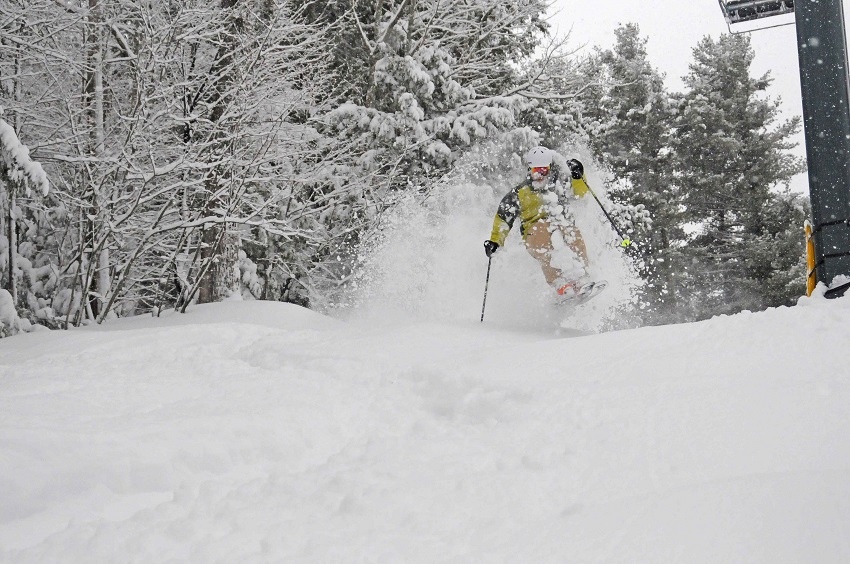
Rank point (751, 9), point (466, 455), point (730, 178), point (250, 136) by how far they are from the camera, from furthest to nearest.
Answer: point (730, 178)
point (250, 136)
point (751, 9)
point (466, 455)

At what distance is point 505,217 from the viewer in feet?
26.3

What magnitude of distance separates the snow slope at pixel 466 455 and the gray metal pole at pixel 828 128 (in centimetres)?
83

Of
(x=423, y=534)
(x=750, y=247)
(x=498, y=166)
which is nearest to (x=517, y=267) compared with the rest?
(x=498, y=166)

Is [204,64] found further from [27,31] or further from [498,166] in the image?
[498,166]

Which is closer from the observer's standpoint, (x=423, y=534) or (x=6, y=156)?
(x=423, y=534)

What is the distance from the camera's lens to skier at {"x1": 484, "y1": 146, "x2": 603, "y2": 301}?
7.18 metres

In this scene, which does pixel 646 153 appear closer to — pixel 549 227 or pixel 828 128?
pixel 549 227

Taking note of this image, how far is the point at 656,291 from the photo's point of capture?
23.6 m

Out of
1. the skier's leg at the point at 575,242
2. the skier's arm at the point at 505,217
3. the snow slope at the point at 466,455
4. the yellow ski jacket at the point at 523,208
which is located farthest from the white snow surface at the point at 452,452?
the skier's arm at the point at 505,217

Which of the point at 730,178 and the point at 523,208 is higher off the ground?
the point at 730,178

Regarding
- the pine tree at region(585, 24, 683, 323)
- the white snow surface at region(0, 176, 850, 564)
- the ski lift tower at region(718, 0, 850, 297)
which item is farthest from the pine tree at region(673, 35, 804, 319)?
the white snow surface at region(0, 176, 850, 564)

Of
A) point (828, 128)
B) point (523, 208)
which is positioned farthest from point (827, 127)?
point (523, 208)

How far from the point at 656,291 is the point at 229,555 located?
76.3 ft

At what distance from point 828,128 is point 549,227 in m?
3.20
